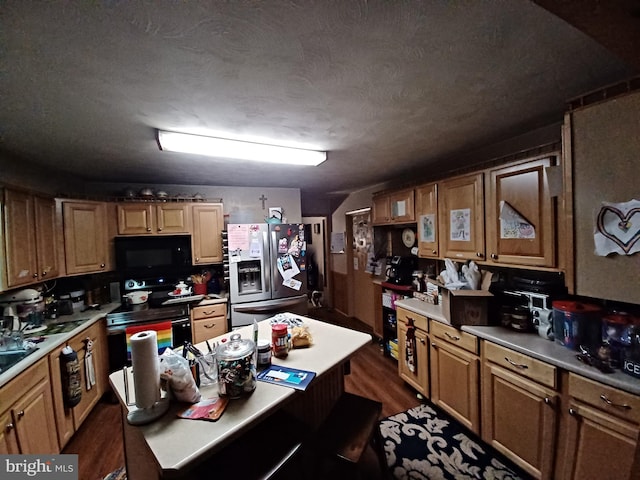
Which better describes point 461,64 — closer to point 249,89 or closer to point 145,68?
point 249,89

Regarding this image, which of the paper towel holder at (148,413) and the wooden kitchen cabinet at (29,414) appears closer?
the paper towel holder at (148,413)

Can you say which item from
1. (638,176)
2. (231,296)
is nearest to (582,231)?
(638,176)

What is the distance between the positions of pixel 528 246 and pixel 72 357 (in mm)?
3405

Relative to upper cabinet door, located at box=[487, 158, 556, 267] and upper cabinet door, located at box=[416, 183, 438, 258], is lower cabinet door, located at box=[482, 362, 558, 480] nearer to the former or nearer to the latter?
upper cabinet door, located at box=[487, 158, 556, 267]

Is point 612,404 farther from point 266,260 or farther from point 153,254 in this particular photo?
point 153,254

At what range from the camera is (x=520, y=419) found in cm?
151

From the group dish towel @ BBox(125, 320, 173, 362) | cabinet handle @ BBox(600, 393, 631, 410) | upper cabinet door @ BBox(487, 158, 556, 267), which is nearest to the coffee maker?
upper cabinet door @ BBox(487, 158, 556, 267)

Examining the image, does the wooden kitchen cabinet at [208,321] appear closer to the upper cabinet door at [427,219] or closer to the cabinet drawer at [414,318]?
the cabinet drawer at [414,318]

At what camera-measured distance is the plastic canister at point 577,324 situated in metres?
1.36

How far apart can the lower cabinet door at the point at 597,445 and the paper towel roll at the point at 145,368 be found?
2008 mm

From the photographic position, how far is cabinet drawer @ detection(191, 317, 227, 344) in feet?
9.12

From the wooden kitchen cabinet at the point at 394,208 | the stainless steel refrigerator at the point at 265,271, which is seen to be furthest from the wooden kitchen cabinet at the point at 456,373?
the stainless steel refrigerator at the point at 265,271

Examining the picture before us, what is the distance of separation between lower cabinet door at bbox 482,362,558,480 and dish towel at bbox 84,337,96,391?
3.17 meters

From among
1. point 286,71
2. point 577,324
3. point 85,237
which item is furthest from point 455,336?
point 85,237
